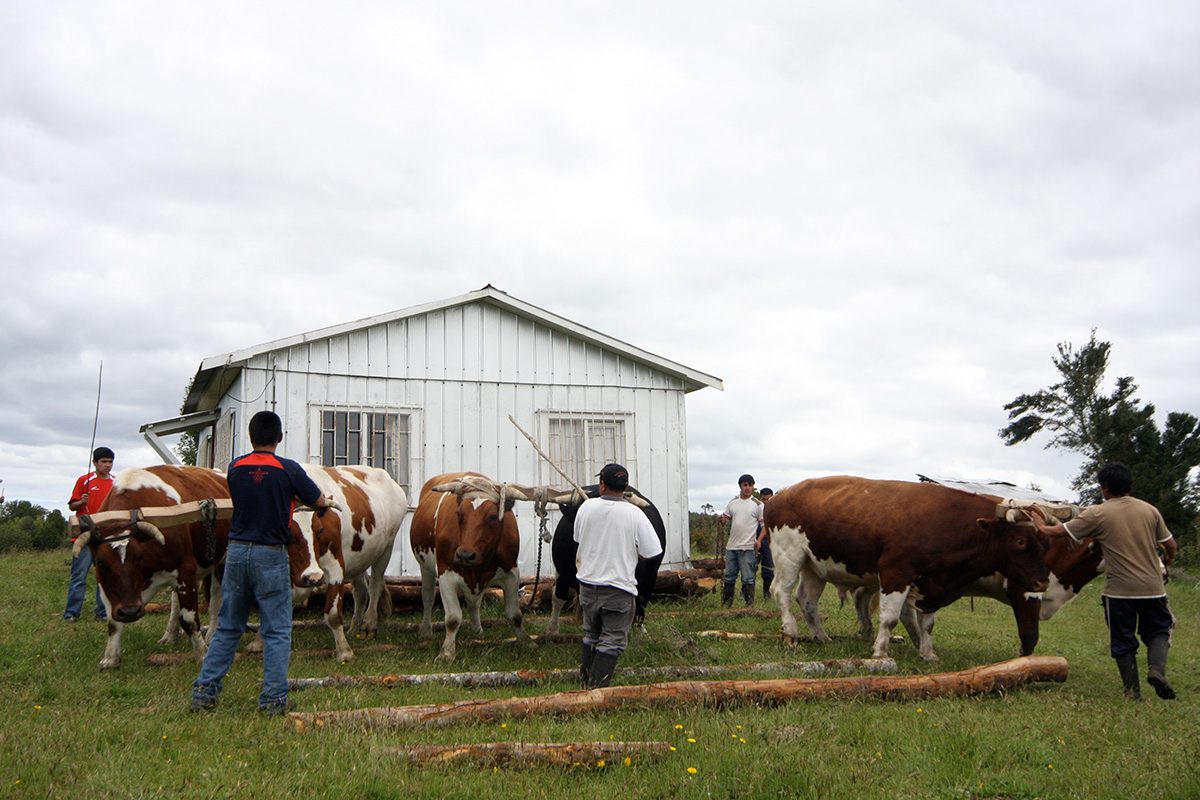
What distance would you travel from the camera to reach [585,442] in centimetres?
1631

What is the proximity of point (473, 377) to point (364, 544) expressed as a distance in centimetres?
475

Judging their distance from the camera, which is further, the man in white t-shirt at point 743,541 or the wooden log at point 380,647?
the man in white t-shirt at point 743,541

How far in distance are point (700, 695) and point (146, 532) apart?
5310 mm

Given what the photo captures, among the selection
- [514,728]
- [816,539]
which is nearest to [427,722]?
[514,728]

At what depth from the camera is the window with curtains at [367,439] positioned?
14742 millimetres

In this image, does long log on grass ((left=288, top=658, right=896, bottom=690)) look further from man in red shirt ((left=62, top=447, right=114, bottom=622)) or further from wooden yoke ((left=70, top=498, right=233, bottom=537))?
man in red shirt ((left=62, top=447, right=114, bottom=622))

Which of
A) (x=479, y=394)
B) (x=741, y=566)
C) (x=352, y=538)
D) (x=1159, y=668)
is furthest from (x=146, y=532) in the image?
(x=741, y=566)

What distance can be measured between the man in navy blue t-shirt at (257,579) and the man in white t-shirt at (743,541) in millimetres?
9437

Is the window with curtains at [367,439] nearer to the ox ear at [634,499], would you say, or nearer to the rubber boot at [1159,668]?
the ox ear at [634,499]

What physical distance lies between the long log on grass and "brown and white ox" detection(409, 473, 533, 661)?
5.57 ft

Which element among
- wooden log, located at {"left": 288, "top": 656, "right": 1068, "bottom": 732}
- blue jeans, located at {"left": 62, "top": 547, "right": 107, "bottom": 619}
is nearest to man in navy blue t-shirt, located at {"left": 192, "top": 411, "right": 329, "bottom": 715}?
wooden log, located at {"left": 288, "top": 656, "right": 1068, "bottom": 732}

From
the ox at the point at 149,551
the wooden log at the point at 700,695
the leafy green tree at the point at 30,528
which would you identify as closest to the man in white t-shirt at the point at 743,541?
the wooden log at the point at 700,695

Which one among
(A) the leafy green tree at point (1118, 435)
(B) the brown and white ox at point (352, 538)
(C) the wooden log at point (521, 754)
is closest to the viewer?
(C) the wooden log at point (521, 754)

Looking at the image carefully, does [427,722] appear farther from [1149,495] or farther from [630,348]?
[1149,495]
